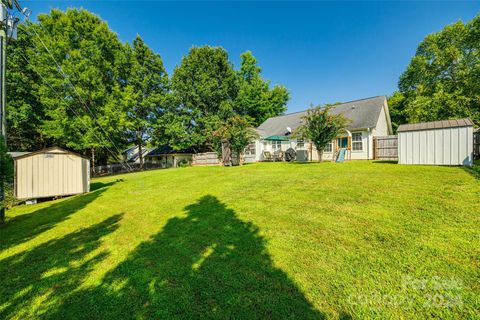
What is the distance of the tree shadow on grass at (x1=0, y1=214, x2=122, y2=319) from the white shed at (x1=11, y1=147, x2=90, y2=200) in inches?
266

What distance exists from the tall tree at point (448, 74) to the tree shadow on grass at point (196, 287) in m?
23.0

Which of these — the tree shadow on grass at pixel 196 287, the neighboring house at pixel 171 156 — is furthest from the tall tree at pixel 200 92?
the tree shadow on grass at pixel 196 287

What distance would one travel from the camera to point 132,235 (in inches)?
157

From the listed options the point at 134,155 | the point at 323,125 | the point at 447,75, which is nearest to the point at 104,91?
the point at 134,155

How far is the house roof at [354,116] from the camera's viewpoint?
1669cm

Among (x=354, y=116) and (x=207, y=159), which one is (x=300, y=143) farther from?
(x=207, y=159)

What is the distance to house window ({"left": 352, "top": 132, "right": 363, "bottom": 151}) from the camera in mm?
16630

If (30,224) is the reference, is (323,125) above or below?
above

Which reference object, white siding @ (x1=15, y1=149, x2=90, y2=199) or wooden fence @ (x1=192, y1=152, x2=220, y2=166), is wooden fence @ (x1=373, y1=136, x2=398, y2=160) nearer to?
wooden fence @ (x1=192, y1=152, x2=220, y2=166)

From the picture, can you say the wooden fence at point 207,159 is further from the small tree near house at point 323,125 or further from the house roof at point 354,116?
the small tree near house at point 323,125

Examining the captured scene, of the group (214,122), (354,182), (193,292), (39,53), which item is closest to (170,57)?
(214,122)

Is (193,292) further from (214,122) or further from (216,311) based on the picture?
(214,122)

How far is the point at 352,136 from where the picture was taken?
56.2ft

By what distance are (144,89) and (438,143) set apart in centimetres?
2607
